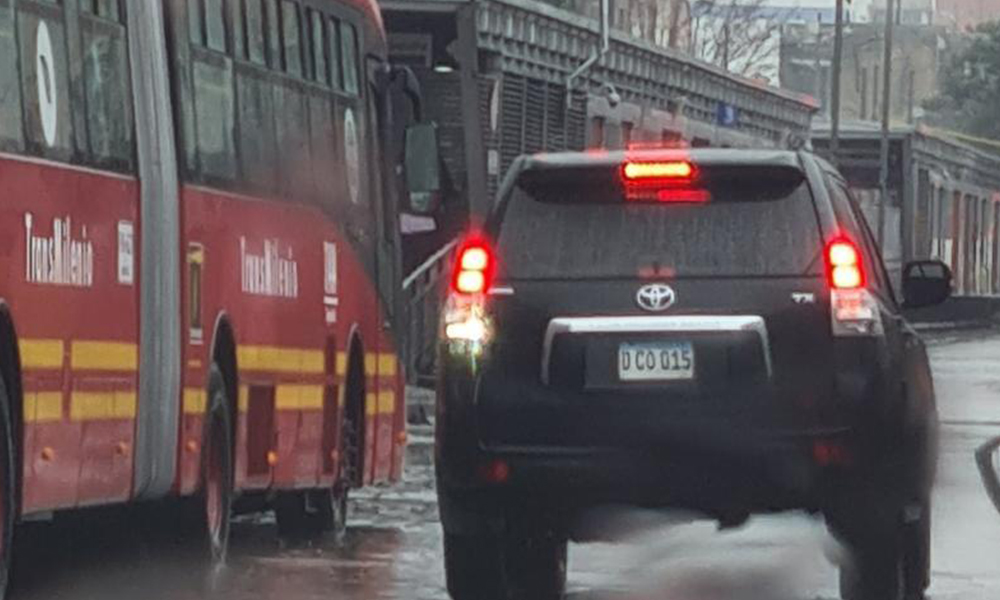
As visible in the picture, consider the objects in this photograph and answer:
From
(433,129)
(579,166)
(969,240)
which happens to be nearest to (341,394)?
(433,129)

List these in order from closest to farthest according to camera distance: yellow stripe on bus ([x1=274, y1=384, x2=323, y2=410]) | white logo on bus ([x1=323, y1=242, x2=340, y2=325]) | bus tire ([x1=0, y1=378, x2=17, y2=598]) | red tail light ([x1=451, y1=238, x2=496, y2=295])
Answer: bus tire ([x1=0, y1=378, x2=17, y2=598]), red tail light ([x1=451, y1=238, x2=496, y2=295]), yellow stripe on bus ([x1=274, y1=384, x2=323, y2=410]), white logo on bus ([x1=323, y1=242, x2=340, y2=325])

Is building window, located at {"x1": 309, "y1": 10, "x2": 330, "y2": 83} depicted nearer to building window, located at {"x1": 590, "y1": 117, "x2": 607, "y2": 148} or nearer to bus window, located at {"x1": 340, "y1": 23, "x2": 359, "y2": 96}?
bus window, located at {"x1": 340, "y1": 23, "x2": 359, "y2": 96}

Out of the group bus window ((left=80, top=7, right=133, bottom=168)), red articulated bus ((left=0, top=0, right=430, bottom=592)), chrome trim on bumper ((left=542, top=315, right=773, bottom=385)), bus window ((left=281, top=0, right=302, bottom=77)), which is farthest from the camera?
→ bus window ((left=281, top=0, right=302, bottom=77))

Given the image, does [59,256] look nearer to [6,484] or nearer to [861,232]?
[6,484]

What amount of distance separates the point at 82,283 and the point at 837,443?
8.90 feet

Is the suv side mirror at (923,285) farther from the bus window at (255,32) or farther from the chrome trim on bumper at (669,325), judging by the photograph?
the bus window at (255,32)

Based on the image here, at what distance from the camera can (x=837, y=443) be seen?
41.0ft

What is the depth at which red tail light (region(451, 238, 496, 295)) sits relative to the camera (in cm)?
1270

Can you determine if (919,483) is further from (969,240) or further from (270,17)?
(969,240)

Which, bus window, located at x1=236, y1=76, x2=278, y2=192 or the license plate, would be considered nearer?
the license plate

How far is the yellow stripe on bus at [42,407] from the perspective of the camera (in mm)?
11750

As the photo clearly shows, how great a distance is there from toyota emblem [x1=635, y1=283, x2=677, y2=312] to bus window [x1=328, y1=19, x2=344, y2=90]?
6.01 metres

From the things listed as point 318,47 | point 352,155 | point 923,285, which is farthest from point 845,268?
point 352,155

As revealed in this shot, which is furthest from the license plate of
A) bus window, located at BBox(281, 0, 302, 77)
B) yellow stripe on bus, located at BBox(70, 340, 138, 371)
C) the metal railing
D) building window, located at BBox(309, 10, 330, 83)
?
the metal railing
